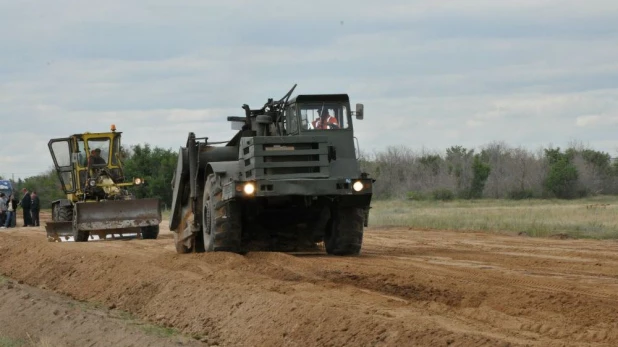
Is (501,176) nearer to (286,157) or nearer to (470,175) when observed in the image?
(470,175)

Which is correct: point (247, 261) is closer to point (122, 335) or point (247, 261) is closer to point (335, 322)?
point (122, 335)

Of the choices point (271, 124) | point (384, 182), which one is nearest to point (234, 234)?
point (271, 124)

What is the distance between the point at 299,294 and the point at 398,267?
3656 mm

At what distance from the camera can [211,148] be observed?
19328mm

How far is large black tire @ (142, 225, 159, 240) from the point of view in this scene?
27484 mm

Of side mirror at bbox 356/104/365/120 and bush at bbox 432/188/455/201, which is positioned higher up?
side mirror at bbox 356/104/365/120

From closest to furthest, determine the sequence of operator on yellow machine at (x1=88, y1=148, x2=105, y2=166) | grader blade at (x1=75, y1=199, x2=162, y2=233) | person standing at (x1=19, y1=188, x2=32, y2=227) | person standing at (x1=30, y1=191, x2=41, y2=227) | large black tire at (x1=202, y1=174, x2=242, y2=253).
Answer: large black tire at (x1=202, y1=174, x2=242, y2=253) → grader blade at (x1=75, y1=199, x2=162, y2=233) → operator on yellow machine at (x1=88, y1=148, x2=105, y2=166) → person standing at (x1=19, y1=188, x2=32, y2=227) → person standing at (x1=30, y1=191, x2=41, y2=227)

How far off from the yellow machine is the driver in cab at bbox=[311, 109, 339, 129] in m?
10.1

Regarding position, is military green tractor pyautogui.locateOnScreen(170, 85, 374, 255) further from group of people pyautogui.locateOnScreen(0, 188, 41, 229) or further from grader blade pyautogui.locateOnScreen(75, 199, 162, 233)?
group of people pyautogui.locateOnScreen(0, 188, 41, 229)

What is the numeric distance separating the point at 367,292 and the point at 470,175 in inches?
1963

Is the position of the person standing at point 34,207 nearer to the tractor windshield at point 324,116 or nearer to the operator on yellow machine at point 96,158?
the operator on yellow machine at point 96,158

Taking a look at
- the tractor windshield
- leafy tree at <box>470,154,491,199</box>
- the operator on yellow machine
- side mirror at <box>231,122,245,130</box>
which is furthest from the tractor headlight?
leafy tree at <box>470,154,491,199</box>

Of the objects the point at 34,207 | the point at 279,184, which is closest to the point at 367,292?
the point at 279,184

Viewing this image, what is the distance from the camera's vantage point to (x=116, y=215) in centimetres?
2703
